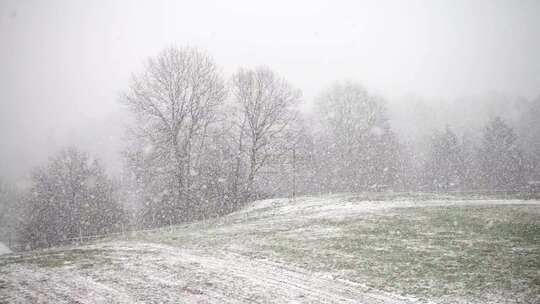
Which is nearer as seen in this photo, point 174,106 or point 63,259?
point 63,259

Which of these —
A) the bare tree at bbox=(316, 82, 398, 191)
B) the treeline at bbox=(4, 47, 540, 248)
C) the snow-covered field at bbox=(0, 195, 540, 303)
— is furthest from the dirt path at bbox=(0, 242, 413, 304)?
the bare tree at bbox=(316, 82, 398, 191)

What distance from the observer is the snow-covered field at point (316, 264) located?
43.1ft

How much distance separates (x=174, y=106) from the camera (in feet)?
134

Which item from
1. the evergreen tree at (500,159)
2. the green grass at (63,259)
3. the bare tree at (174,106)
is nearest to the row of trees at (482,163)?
the evergreen tree at (500,159)

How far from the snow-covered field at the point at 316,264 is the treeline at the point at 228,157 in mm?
18352

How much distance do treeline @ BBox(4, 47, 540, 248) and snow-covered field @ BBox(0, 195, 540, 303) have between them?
1835 cm

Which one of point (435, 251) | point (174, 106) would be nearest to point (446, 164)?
point (174, 106)

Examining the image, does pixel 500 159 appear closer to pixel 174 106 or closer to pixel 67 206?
pixel 174 106

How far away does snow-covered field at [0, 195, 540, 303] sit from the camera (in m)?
13.1

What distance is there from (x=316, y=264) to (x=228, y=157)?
34248 millimetres

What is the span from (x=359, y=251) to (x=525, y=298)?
729 centimetres

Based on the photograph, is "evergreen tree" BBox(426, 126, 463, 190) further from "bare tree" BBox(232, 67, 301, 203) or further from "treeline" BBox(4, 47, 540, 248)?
"bare tree" BBox(232, 67, 301, 203)

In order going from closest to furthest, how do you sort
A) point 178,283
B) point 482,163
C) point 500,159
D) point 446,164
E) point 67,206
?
1. point 178,283
2. point 67,206
3. point 500,159
4. point 482,163
5. point 446,164

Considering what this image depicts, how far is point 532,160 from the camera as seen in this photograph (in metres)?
76.2
